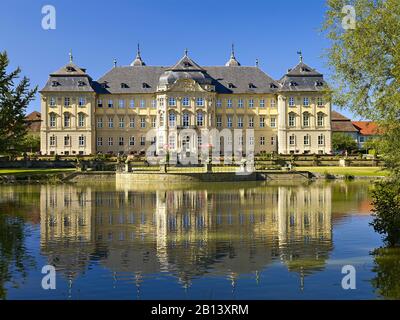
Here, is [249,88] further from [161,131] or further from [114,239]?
[114,239]

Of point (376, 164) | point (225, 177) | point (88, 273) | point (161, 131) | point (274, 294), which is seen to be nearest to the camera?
point (274, 294)

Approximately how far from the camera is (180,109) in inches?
2904

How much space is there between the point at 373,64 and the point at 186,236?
809cm

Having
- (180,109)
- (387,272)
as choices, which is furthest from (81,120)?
(387,272)

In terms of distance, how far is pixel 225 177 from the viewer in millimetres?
43938

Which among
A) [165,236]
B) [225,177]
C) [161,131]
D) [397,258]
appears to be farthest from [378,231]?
[161,131]

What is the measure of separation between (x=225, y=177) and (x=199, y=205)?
60.6 feet

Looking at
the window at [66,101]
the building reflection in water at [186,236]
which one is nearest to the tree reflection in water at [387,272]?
the building reflection in water at [186,236]

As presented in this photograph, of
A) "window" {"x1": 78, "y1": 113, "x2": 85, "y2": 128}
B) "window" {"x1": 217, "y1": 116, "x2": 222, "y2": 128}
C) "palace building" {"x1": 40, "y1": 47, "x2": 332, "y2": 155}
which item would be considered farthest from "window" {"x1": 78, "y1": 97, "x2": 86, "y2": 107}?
"window" {"x1": 217, "y1": 116, "x2": 222, "y2": 128}

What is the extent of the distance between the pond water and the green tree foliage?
3.45 metres

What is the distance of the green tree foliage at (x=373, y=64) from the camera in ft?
55.5

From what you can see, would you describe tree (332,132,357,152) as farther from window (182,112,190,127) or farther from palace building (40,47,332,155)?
window (182,112,190,127)

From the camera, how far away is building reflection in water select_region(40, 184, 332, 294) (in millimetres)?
12664

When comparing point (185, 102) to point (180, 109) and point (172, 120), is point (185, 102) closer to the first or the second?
point (180, 109)
